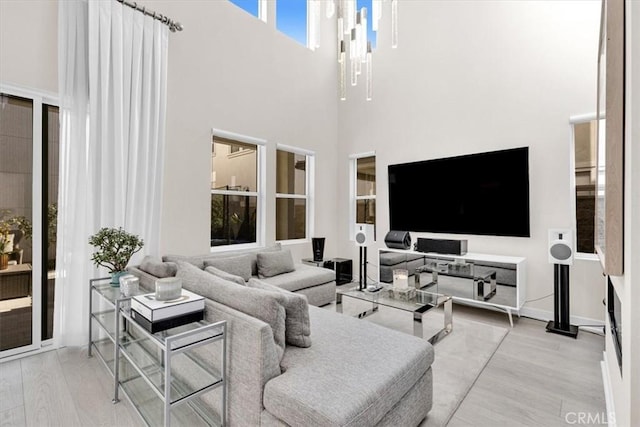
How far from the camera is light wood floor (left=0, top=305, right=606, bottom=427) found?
1859 mm

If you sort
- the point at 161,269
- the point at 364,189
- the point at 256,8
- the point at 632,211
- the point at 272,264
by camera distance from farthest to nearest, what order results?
the point at 364,189
the point at 256,8
the point at 272,264
the point at 161,269
the point at 632,211

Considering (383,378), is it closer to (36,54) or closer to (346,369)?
(346,369)

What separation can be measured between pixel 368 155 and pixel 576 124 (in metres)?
2.65

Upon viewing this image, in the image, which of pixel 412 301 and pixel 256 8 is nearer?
pixel 412 301

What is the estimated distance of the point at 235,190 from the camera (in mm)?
4254

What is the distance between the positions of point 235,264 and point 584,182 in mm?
3899

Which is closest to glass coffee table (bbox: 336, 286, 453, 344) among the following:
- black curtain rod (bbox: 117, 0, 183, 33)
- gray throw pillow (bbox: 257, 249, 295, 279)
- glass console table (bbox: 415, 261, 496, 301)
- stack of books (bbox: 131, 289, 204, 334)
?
glass console table (bbox: 415, 261, 496, 301)

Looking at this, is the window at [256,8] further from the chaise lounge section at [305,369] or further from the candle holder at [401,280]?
the chaise lounge section at [305,369]

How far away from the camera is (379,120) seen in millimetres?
4934

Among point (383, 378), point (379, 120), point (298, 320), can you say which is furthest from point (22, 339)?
point (379, 120)

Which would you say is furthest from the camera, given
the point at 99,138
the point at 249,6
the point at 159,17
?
the point at 249,6

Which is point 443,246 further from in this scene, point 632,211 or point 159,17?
point 159,17

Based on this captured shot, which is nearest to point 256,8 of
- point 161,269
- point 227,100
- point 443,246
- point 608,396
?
point 227,100

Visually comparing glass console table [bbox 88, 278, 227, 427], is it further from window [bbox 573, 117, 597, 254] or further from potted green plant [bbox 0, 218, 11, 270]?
window [bbox 573, 117, 597, 254]
